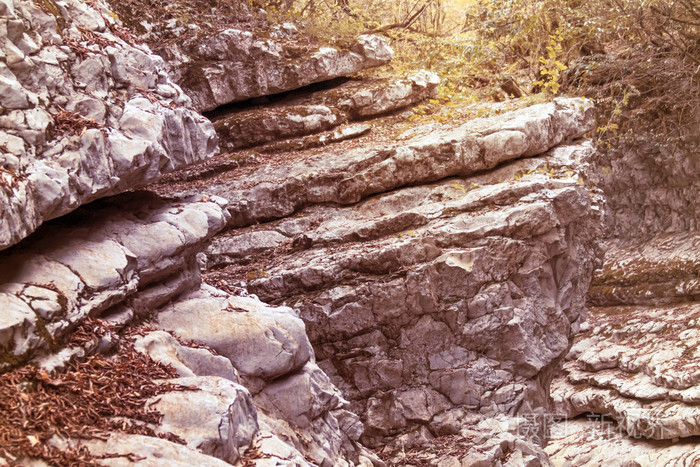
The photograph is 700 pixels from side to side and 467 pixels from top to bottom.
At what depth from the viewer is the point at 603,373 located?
12.7m

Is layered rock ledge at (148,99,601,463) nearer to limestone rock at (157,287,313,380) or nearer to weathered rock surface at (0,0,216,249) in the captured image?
limestone rock at (157,287,313,380)

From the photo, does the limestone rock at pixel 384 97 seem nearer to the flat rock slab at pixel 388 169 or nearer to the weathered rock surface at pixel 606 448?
the flat rock slab at pixel 388 169

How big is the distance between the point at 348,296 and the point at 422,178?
2413 millimetres

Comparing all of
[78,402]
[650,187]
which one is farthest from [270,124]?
[650,187]

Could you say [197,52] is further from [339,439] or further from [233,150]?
[339,439]

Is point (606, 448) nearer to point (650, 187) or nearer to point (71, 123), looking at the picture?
point (650, 187)

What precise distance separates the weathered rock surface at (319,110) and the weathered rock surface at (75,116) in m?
4.07

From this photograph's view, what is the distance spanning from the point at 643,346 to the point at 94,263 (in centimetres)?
1159

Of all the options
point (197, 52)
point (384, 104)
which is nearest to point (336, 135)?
point (384, 104)

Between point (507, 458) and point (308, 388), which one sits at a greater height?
point (308, 388)

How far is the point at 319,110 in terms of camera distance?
10.3 metres

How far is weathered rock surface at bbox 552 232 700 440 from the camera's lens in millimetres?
10492

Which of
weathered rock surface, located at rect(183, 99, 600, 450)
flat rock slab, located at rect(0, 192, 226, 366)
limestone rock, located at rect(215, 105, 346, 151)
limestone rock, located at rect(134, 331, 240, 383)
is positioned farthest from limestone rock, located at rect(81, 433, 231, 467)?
limestone rock, located at rect(215, 105, 346, 151)

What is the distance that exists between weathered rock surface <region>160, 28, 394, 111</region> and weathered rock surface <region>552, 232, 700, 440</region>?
27.2ft
